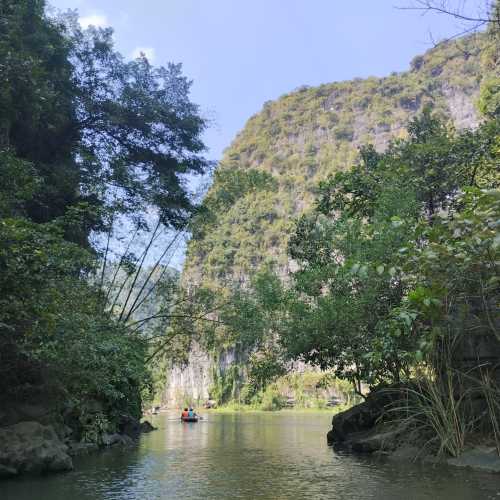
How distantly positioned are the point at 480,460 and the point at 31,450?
7.46 metres

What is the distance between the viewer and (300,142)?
354 feet

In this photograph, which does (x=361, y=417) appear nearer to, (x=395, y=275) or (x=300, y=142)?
(x=395, y=275)

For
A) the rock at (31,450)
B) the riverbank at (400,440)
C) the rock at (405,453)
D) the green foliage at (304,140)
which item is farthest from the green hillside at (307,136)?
the rock at (31,450)

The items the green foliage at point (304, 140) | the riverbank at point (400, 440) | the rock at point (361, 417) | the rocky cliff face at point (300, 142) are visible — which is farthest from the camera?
the green foliage at point (304, 140)

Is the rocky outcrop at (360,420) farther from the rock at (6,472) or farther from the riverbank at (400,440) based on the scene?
the rock at (6,472)

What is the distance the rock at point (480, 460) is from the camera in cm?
896

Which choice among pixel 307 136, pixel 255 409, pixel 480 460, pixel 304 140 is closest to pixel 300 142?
pixel 304 140

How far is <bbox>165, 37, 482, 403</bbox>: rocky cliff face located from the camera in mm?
79250

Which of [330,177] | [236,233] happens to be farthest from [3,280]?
[236,233]

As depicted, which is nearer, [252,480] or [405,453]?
[252,480]

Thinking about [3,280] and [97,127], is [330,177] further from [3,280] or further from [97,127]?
[3,280]

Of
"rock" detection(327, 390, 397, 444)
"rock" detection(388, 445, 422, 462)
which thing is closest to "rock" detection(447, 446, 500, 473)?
"rock" detection(388, 445, 422, 462)

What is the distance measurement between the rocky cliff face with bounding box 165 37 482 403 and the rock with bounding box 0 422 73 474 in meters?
56.8

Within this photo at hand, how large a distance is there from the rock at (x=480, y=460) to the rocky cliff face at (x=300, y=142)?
2250 inches
